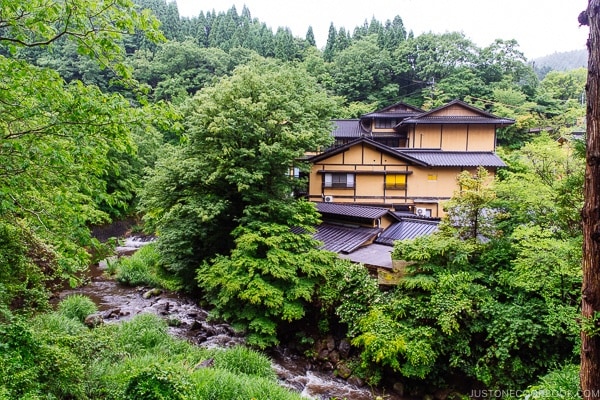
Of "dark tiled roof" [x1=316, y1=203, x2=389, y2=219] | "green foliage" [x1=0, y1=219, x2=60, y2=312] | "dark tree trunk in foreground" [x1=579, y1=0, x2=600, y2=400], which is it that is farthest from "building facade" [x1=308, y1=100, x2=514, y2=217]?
"dark tree trunk in foreground" [x1=579, y1=0, x2=600, y2=400]

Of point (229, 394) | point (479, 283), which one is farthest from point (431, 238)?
point (229, 394)

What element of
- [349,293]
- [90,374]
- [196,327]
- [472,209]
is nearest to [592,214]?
[472,209]

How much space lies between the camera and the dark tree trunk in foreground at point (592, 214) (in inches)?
149

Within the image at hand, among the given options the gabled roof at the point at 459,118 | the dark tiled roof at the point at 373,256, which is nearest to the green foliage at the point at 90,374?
the dark tiled roof at the point at 373,256

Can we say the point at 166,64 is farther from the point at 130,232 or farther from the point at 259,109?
the point at 259,109

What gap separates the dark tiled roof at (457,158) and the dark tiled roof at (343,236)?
8.91 meters

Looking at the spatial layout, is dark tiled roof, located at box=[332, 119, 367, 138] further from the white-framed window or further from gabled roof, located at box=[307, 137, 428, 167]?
the white-framed window

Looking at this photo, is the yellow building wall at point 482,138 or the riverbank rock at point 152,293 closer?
the riverbank rock at point 152,293

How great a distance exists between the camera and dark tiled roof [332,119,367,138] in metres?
30.5

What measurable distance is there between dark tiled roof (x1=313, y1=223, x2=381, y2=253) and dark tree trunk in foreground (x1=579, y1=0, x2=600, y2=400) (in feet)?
33.5

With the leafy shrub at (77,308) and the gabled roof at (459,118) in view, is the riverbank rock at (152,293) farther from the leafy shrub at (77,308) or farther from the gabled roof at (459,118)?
the gabled roof at (459,118)

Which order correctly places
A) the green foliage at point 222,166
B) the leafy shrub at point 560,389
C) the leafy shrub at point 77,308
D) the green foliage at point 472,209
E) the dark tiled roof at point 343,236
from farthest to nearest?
the dark tiled roof at point 343,236 → the green foliage at point 222,166 → the leafy shrub at point 77,308 → the green foliage at point 472,209 → the leafy shrub at point 560,389

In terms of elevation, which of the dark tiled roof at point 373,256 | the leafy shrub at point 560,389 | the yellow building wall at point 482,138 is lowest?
the leafy shrub at point 560,389

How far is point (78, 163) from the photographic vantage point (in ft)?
16.7
